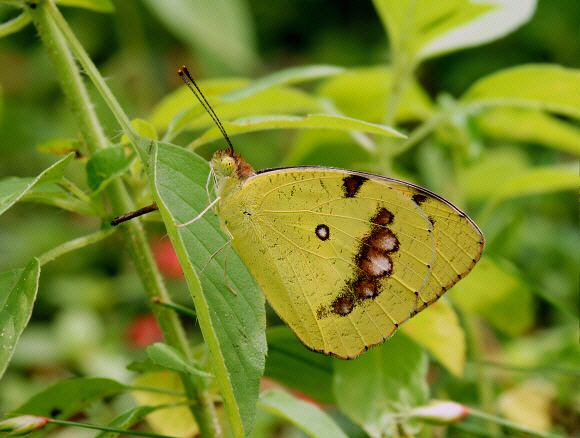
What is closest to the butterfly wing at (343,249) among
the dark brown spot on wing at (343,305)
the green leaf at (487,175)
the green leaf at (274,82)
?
the dark brown spot on wing at (343,305)

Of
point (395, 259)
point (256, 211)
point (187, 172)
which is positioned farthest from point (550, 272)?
point (187, 172)

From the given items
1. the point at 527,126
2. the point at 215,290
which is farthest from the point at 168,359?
the point at 527,126

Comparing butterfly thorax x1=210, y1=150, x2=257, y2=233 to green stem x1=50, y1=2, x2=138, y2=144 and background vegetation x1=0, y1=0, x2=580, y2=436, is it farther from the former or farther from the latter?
green stem x1=50, y1=2, x2=138, y2=144

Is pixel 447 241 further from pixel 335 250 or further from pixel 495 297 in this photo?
pixel 495 297

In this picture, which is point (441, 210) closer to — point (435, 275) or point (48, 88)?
point (435, 275)

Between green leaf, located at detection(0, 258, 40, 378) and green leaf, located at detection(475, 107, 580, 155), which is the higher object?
green leaf, located at detection(475, 107, 580, 155)

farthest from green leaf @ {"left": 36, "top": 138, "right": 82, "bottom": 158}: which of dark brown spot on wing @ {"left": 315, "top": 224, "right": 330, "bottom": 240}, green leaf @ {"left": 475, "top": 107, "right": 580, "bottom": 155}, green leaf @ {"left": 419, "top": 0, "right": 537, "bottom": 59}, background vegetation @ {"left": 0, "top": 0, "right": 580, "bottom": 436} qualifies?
green leaf @ {"left": 475, "top": 107, "right": 580, "bottom": 155}
